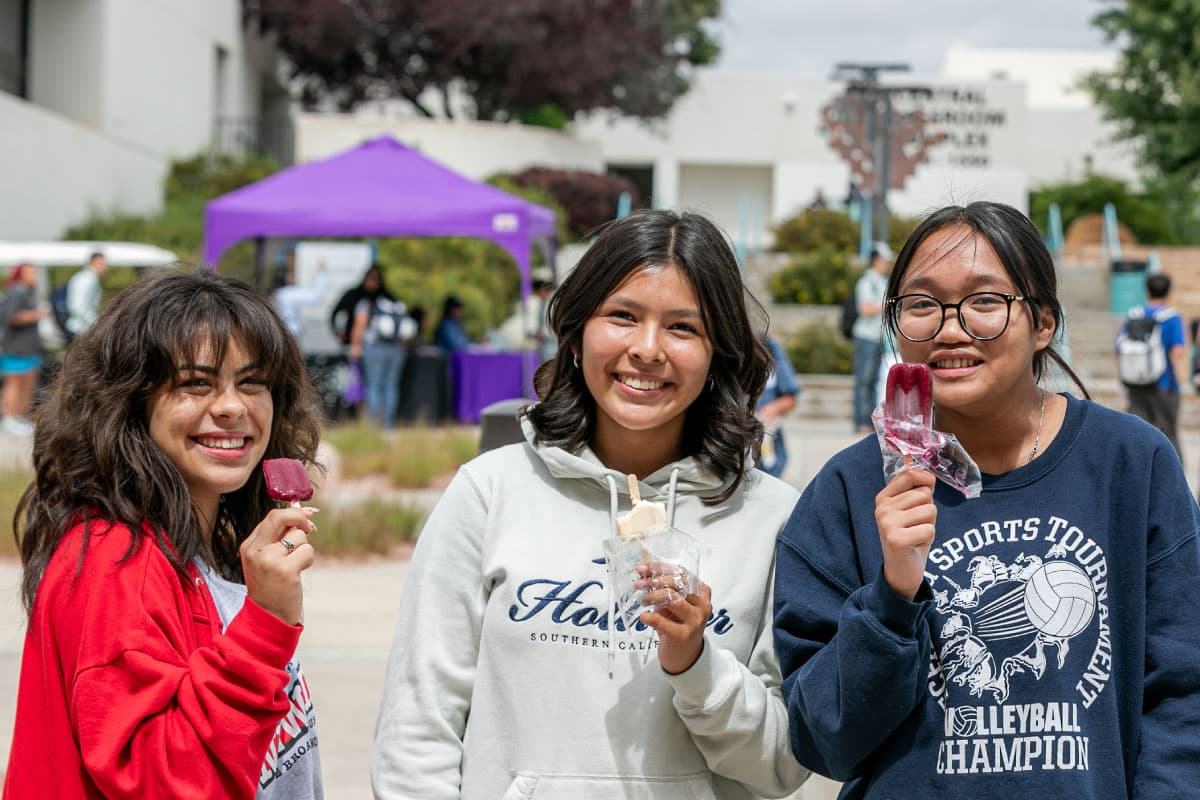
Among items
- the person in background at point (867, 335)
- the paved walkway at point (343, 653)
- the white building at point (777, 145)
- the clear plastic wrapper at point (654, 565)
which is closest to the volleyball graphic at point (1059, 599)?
the clear plastic wrapper at point (654, 565)

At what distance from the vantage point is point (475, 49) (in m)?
32.1

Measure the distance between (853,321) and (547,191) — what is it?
16046mm

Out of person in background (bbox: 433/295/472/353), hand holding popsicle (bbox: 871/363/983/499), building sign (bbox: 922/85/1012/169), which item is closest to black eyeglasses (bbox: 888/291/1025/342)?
hand holding popsicle (bbox: 871/363/983/499)

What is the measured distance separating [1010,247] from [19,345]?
14.4 meters

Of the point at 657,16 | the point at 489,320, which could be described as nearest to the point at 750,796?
the point at 489,320

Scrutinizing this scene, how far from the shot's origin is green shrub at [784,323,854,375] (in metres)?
20.0

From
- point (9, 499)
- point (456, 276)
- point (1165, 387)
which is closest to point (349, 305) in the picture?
point (456, 276)

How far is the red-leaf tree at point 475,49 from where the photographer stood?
3086 cm

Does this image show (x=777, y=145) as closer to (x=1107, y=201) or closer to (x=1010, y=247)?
(x=1107, y=201)

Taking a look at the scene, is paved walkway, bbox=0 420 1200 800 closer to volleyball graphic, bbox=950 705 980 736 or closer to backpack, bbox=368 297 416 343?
volleyball graphic, bbox=950 705 980 736

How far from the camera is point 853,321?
1419cm

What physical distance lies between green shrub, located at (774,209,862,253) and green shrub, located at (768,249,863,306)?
2093 mm

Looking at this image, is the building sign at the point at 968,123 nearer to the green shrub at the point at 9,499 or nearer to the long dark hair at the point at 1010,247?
the green shrub at the point at 9,499

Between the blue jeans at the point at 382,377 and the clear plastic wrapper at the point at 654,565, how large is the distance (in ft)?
43.9
